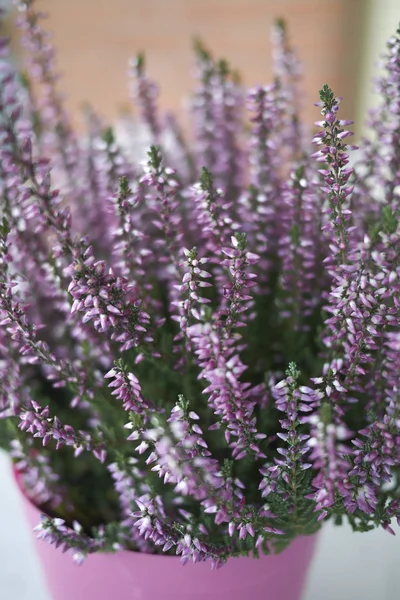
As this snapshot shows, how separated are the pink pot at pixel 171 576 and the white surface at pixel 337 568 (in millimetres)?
124

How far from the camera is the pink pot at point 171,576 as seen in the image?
52 cm

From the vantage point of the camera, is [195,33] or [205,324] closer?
[205,324]

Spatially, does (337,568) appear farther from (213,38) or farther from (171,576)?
(213,38)

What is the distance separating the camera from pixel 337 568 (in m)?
0.72

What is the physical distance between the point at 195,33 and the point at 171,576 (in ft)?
3.93

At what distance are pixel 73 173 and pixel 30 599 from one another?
1.46 feet

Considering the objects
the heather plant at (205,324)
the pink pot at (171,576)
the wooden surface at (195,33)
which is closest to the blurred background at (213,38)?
the wooden surface at (195,33)

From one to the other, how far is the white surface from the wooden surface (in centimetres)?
93

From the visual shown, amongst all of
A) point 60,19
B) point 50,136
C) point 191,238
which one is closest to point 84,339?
point 191,238

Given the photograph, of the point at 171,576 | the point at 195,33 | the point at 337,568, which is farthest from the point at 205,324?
the point at 195,33

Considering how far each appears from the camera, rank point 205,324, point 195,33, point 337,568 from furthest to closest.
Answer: point 195,33 → point 337,568 → point 205,324

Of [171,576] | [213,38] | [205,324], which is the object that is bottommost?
[171,576]

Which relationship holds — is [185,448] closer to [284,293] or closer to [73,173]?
[284,293]

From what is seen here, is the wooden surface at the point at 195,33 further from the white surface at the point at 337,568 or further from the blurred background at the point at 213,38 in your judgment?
the white surface at the point at 337,568
